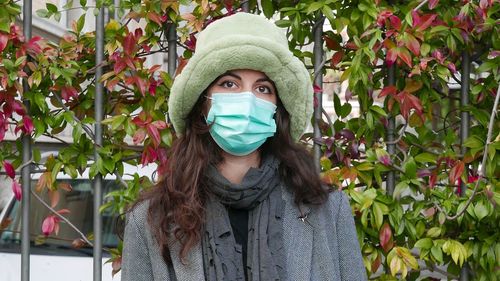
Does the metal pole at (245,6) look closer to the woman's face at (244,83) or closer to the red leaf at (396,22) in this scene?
the red leaf at (396,22)

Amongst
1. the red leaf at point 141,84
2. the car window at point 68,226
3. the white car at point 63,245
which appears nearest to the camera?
the red leaf at point 141,84

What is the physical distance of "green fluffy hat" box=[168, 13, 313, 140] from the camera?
2.13 metres

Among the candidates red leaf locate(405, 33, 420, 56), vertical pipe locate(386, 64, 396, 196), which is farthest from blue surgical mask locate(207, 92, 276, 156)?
vertical pipe locate(386, 64, 396, 196)

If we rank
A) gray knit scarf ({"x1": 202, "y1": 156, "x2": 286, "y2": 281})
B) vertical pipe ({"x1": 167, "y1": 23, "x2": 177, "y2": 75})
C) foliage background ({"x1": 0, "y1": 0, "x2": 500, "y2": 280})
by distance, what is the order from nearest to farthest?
gray knit scarf ({"x1": 202, "y1": 156, "x2": 286, "y2": 281}) < foliage background ({"x1": 0, "y1": 0, "x2": 500, "y2": 280}) < vertical pipe ({"x1": 167, "y1": 23, "x2": 177, "y2": 75})

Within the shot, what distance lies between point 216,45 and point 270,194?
1.53ft

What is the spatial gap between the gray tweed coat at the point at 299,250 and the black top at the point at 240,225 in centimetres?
12

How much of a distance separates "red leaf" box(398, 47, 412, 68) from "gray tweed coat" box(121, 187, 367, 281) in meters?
0.64

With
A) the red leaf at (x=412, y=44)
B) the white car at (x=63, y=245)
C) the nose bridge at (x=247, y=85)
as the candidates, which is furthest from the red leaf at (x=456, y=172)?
the white car at (x=63, y=245)

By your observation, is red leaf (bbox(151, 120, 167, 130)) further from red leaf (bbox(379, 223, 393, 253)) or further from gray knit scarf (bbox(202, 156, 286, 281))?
red leaf (bbox(379, 223, 393, 253))

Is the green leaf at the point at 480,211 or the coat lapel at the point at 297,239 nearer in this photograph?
the coat lapel at the point at 297,239

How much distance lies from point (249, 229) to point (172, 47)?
1047 mm

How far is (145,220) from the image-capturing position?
2250 mm

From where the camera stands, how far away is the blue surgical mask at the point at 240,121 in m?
2.16

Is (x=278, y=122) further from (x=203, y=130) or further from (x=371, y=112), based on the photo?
(x=371, y=112)
